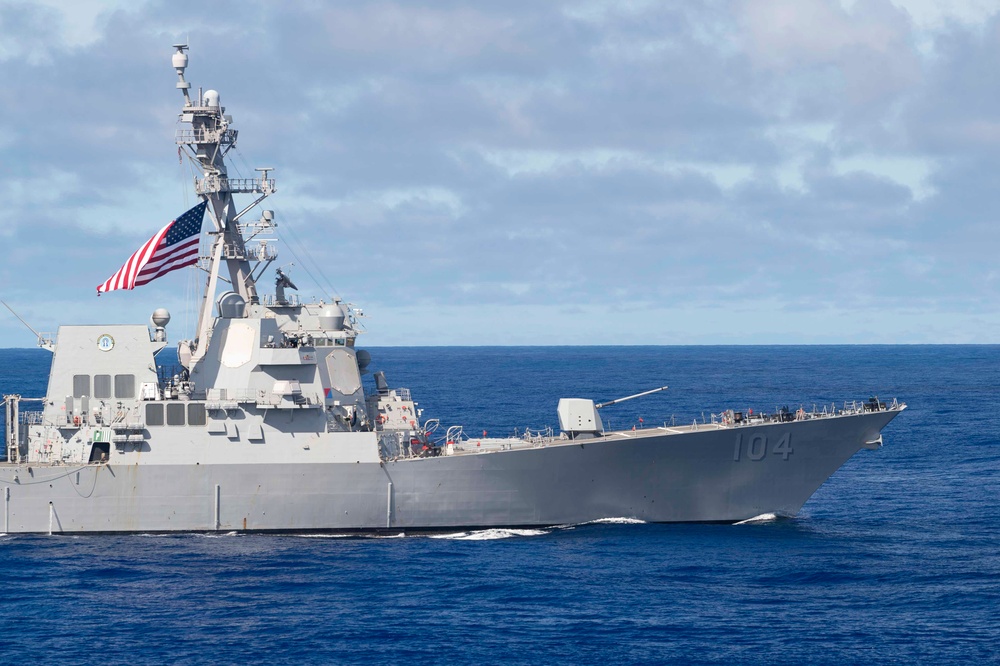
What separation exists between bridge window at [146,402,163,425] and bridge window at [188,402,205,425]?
766mm

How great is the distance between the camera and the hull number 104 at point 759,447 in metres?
32.2

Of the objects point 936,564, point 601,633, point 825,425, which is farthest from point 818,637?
point 825,425

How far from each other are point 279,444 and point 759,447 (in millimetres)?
13168

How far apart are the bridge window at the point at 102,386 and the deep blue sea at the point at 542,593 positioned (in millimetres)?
3901

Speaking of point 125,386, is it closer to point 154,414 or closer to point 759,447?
point 154,414

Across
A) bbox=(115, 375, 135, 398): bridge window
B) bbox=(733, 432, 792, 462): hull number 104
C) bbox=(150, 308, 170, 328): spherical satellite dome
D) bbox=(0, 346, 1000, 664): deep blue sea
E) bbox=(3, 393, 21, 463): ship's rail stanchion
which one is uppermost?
bbox=(150, 308, 170, 328): spherical satellite dome

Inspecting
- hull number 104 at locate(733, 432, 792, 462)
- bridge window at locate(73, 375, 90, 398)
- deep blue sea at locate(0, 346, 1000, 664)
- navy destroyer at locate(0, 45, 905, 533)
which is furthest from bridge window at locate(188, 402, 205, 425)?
hull number 104 at locate(733, 432, 792, 462)

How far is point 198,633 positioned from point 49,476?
9.85 metres

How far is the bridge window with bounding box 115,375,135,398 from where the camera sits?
3188 centimetres

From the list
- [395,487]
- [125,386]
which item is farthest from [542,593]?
[125,386]

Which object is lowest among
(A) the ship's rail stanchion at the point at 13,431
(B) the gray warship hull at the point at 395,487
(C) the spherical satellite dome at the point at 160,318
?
(B) the gray warship hull at the point at 395,487

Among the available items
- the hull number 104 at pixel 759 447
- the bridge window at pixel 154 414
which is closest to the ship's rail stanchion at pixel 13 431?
the bridge window at pixel 154 414

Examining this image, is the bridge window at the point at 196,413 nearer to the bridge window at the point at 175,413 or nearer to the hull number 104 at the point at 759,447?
the bridge window at the point at 175,413

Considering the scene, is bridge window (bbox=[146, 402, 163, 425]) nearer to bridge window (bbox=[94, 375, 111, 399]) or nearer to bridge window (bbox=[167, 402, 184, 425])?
bridge window (bbox=[167, 402, 184, 425])
